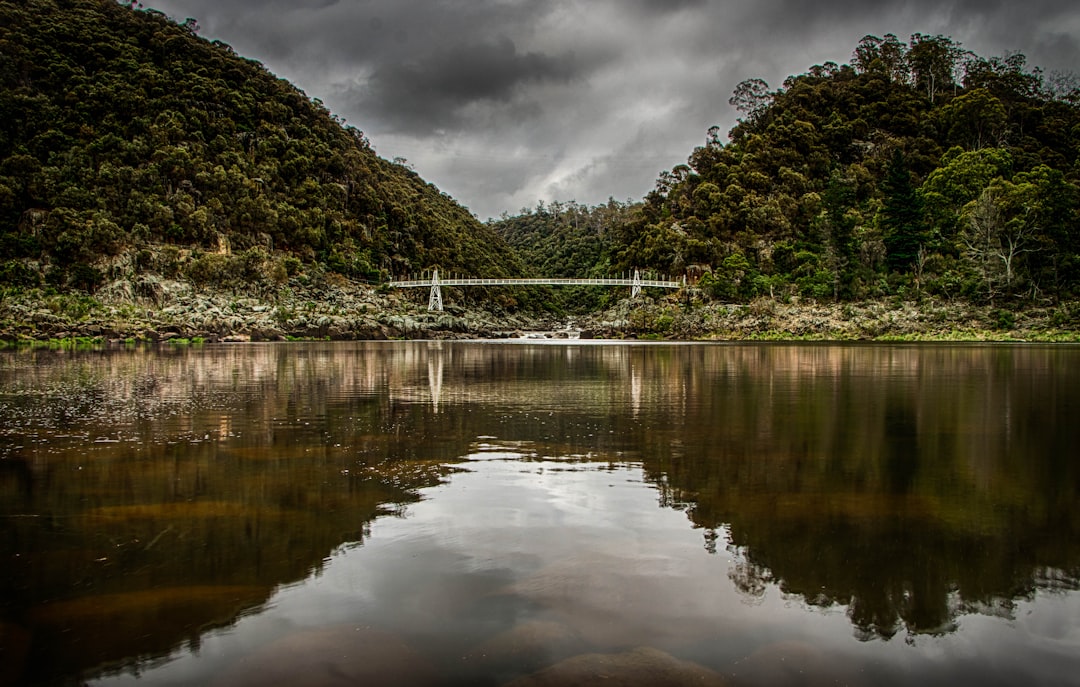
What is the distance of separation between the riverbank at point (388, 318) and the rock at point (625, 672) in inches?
2812

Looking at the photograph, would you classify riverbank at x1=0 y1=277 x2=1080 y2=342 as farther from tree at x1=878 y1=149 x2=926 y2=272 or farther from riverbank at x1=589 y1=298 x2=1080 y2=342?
tree at x1=878 y1=149 x2=926 y2=272

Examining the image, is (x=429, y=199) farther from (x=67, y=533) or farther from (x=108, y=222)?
(x=67, y=533)

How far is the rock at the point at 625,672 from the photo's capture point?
3953mm

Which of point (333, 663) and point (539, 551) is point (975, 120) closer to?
point (539, 551)

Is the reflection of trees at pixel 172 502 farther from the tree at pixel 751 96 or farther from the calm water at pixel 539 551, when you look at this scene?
the tree at pixel 751 96

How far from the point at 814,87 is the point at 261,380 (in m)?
128

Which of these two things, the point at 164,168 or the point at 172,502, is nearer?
the point at 172,502

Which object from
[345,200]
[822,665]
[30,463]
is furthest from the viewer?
[345,200]

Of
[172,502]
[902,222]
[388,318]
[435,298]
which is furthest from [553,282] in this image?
[172,502]

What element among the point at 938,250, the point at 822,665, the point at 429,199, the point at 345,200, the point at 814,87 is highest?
the point at 814,87

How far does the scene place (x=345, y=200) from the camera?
116 meters

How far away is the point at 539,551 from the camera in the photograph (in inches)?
251

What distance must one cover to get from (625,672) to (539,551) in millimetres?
2367

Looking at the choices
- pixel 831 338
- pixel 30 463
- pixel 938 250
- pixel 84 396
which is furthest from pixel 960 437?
pixel 938 250
